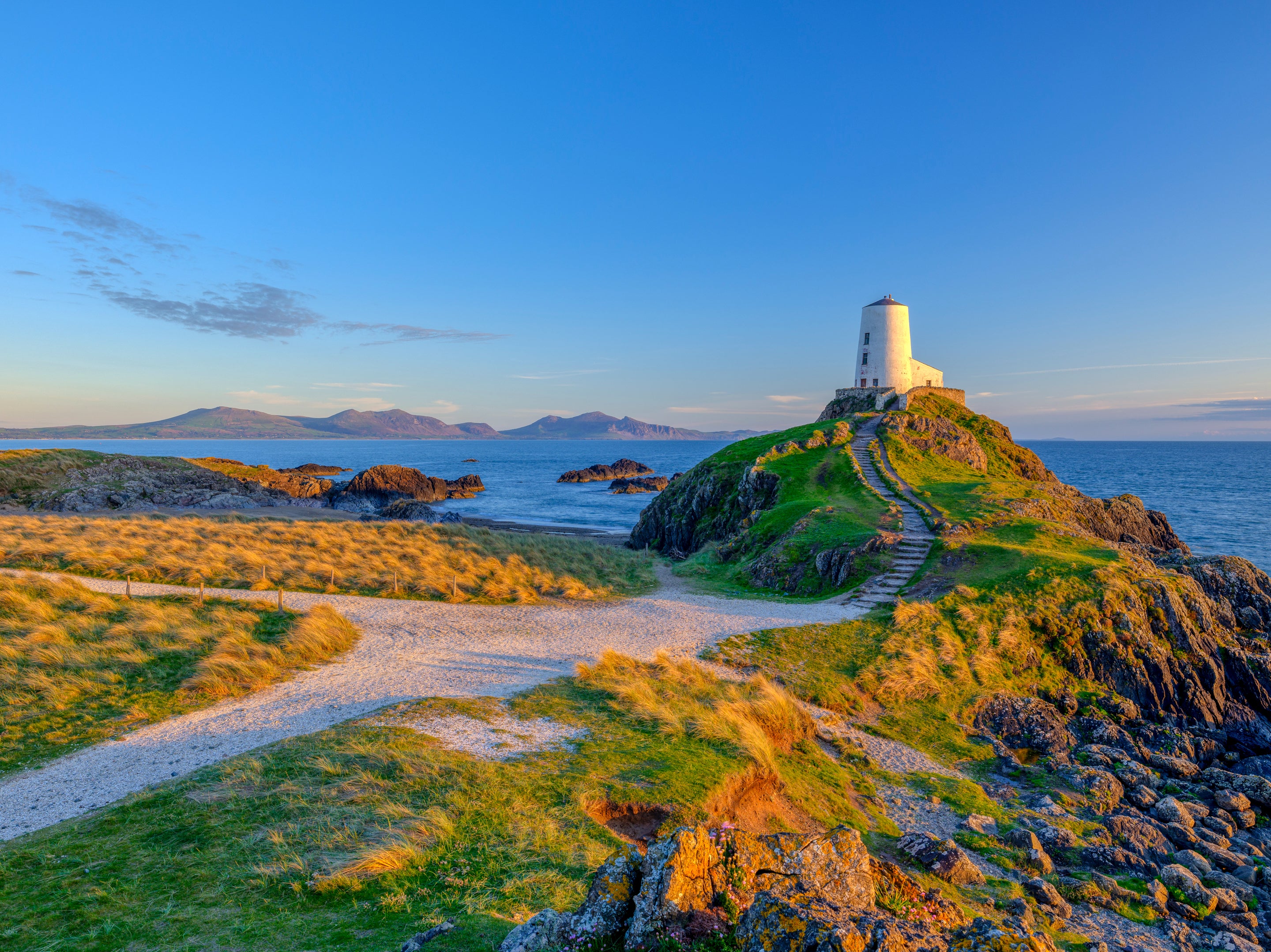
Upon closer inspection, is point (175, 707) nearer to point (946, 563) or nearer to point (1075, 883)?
point (1075, 883)

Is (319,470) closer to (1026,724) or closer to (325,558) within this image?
(325,558)

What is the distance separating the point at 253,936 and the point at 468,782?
365cm

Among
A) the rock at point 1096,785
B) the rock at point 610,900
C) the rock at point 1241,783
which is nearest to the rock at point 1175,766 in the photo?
the rock at point 1241,783

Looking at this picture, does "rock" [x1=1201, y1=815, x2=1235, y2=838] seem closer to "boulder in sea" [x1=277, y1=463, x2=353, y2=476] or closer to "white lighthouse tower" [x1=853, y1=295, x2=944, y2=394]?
"white lighthouse tower" [x1=853, y1=295, x2=944, y2=394]

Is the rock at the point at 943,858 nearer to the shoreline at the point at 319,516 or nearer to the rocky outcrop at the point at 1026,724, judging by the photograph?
the rocky outcrop at the point at 1026,724

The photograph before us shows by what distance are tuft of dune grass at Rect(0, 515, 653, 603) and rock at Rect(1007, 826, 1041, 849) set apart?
16320mm

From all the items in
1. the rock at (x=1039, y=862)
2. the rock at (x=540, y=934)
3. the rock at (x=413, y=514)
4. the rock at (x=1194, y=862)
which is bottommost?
the rock at (x=1194, y=862)

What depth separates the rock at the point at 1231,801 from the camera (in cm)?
1335

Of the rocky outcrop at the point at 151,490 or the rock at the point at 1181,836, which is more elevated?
the rocky outcrop at the point at 151,490

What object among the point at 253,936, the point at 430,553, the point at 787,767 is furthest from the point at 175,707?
the point at 430,553

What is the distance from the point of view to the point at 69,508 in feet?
155

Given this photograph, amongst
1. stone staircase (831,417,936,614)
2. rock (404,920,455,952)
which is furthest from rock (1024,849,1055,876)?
stone staircase (831,417,936,614)

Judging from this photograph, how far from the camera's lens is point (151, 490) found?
54781 millimetres

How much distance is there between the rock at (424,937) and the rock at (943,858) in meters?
7.40
